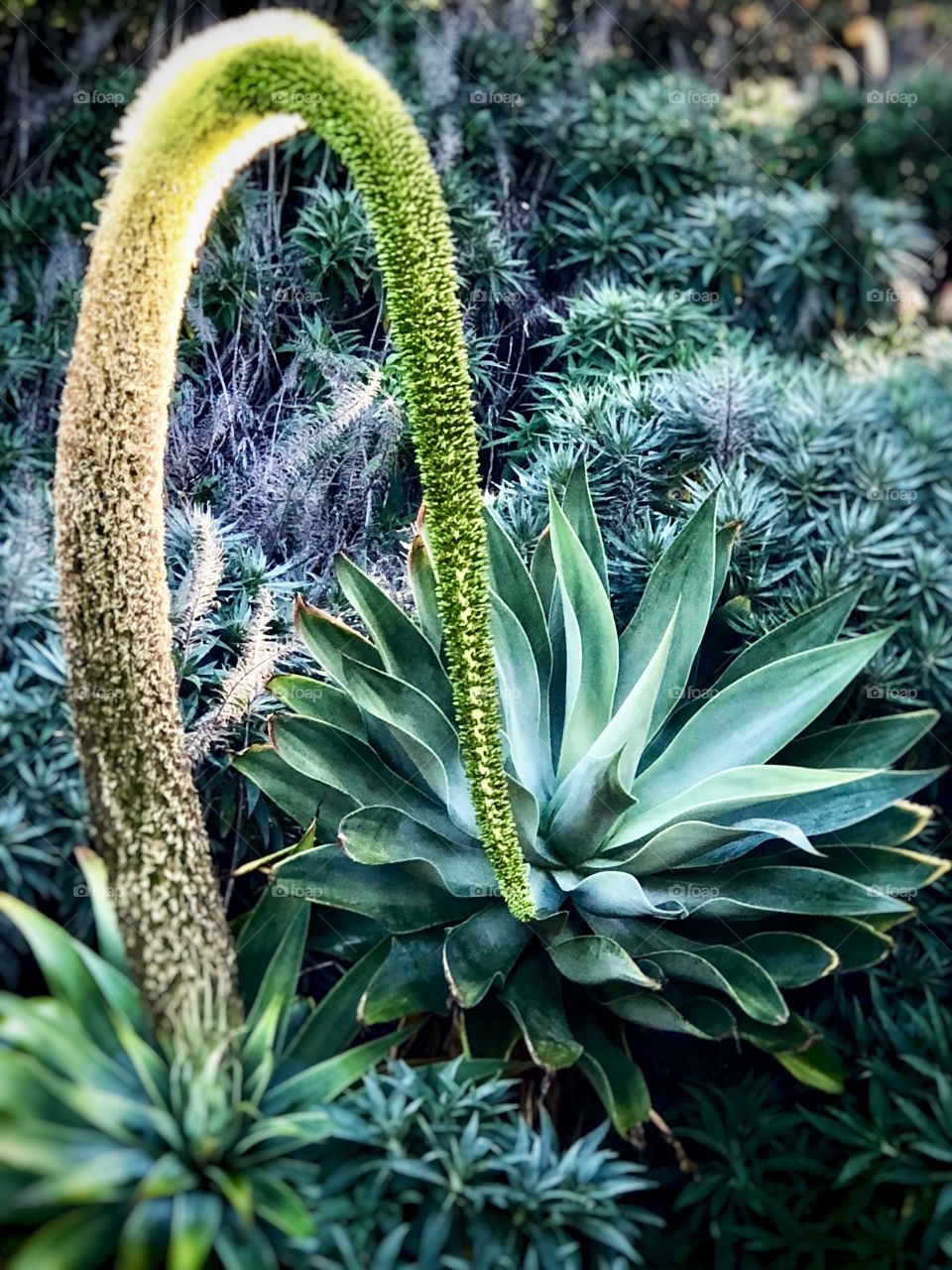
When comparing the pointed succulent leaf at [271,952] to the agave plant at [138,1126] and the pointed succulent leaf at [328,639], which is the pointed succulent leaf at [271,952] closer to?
the agave plant at [138,1126]

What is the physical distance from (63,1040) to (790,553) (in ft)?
4.60

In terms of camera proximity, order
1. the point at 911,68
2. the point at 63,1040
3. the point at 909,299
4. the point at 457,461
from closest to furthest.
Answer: the point at 63,1040, the point at 457,461, the point at 909,299, the point at 911,68

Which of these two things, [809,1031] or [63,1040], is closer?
[63,1040]

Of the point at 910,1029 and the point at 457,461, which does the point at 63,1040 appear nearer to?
the point at 457,461

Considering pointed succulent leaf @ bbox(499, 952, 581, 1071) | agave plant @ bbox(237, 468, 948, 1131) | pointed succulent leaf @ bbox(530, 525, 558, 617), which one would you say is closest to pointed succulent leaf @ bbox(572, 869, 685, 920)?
agave plant @ bbox(237, 468, 948, 1131)

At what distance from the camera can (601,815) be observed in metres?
1.63

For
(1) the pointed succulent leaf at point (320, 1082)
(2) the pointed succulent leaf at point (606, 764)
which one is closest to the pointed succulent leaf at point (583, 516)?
(2) the pointed succulent leaf at point (606, 764)

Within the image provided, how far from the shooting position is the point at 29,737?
5.27 ft

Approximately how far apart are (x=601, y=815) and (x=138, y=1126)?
2.30 ft

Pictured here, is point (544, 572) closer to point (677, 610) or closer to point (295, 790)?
point (677, 610)

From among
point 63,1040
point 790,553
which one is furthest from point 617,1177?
point 790,553

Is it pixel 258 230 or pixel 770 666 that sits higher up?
pixel 258 230

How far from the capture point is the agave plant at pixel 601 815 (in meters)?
1.59

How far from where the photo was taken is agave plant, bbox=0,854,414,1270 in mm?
1205
